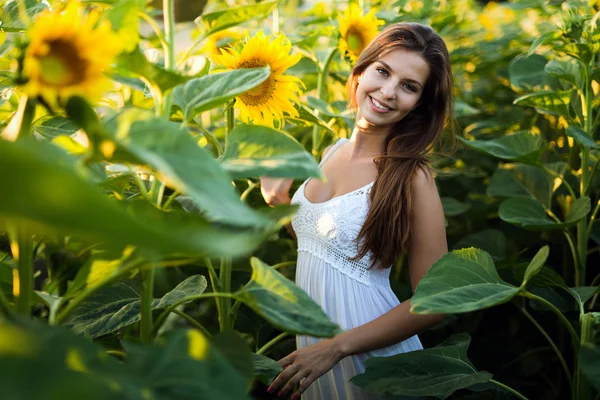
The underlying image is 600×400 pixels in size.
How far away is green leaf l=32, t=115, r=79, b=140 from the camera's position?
808 millimetres

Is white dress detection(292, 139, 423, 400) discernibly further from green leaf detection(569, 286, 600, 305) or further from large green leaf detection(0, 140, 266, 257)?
large green leaf detection(0, 140, 266, 257)

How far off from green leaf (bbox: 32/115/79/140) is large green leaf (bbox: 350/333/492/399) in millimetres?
467

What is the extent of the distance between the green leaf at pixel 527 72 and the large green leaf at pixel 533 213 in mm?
348

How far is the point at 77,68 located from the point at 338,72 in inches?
42.6

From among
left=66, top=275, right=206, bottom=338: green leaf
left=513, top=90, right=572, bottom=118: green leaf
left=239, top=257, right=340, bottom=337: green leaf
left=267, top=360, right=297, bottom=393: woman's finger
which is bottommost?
left=267, top=360, right=297, bottom=393: woman's finger

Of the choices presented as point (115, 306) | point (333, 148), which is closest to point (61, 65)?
point (115, 306)

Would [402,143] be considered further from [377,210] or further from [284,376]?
[284,376]

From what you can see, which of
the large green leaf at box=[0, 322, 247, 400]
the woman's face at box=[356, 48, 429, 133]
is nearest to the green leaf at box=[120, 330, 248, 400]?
the large green leaf at box=[0, 322, 247, 400]

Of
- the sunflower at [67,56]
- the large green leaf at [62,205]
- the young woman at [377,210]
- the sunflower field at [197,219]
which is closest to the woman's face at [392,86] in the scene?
the young woman at [377,210]

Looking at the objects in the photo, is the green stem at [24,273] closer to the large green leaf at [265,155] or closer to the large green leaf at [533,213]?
the large green leaf at [265,155]

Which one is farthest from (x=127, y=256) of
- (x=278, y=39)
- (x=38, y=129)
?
(x=278, y=39)

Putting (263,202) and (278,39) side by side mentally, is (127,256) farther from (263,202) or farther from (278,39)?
(263,202)

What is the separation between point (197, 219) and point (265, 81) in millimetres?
464

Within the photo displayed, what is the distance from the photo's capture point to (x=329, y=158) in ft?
4.18
